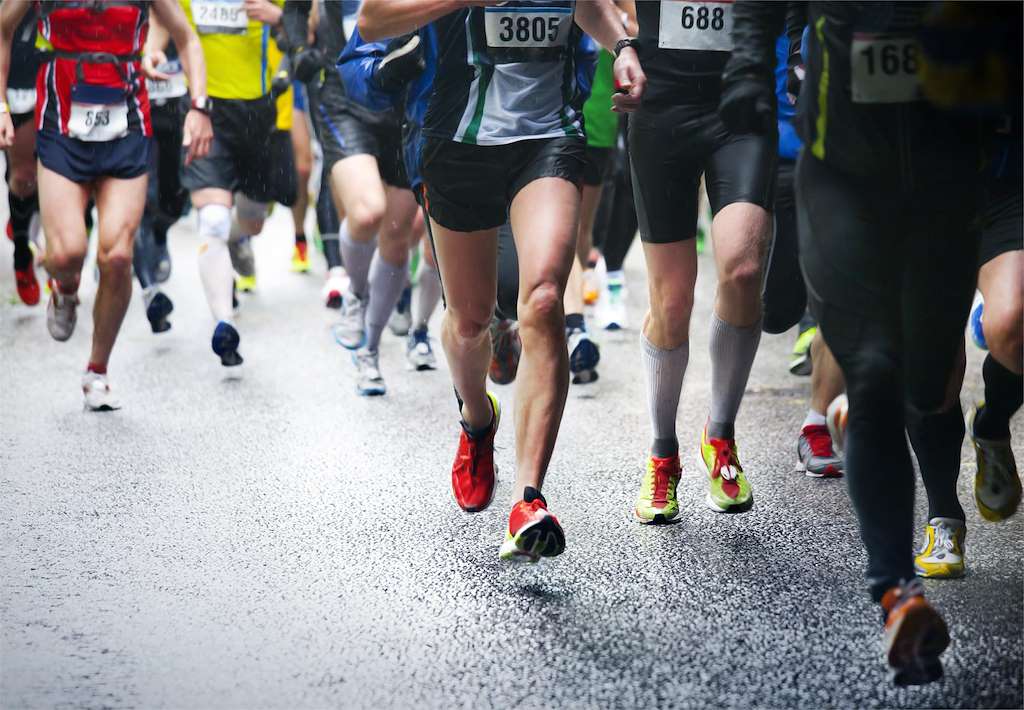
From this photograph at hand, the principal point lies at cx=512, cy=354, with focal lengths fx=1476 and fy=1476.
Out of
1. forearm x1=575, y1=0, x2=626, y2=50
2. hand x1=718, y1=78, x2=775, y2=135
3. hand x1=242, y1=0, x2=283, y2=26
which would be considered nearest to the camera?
hand x1=718, y1=78, x2=775, y2=135

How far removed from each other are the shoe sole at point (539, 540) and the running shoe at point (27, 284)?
654 cm

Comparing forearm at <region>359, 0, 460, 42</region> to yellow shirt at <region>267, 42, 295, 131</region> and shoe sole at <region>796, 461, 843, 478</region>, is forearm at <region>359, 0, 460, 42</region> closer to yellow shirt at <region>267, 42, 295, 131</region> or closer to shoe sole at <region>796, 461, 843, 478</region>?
shoe sole at <region>796, 461, 843, 478</region>

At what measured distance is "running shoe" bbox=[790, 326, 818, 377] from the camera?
765 centimetres

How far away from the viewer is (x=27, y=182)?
9.08 m

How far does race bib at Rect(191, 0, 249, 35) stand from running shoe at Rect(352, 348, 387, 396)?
88.3 inches

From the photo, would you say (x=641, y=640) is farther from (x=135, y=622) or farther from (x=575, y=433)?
(x=575, y=433)

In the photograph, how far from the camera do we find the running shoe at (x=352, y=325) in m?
7.56

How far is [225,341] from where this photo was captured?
25.1ft

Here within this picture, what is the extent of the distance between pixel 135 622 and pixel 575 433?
9.14 ft

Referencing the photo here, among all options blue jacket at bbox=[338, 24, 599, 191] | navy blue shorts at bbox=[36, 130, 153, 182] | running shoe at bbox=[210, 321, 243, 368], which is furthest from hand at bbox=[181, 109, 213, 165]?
blue jacket at bbox=[338, 24, 599, 191]

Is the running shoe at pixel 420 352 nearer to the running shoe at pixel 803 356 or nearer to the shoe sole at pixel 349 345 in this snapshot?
the shoe sole at pixel 349 345

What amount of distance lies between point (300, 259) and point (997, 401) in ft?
27.1

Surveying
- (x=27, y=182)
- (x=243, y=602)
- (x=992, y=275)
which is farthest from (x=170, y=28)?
(x=992, y=275)

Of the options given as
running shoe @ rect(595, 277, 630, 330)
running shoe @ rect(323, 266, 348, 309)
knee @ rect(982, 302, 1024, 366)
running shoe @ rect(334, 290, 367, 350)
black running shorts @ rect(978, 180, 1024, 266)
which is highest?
black running shorts @ rect(978, 180, 1024, 266)
